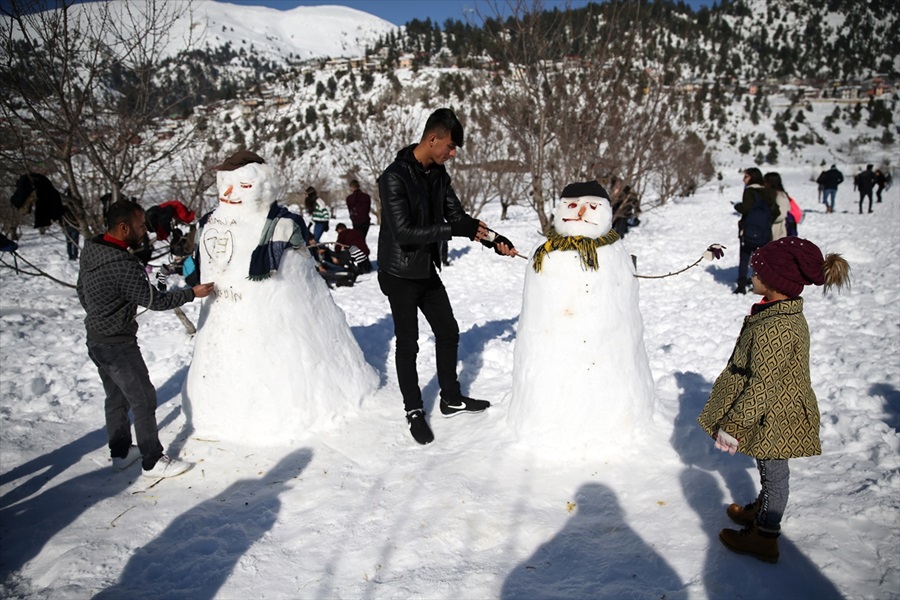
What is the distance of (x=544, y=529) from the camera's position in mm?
2262

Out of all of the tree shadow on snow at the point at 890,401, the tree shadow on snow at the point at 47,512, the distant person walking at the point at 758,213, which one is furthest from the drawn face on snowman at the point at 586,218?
the distant person walking at the point at 758,213

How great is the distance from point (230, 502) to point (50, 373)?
3.13 meters

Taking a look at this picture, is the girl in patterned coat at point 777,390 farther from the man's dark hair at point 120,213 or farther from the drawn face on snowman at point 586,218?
the man's dark hair at point 120,213

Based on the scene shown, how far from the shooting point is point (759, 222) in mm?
5980

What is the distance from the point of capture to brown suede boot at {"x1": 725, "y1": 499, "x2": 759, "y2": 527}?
2.18 meters

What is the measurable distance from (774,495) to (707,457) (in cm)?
72

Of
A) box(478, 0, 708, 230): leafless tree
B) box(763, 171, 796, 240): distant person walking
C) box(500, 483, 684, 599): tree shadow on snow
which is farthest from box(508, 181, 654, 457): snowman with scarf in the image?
box(478, 0, 708, 230): leafless tree

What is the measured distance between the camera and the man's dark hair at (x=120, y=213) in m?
2.66

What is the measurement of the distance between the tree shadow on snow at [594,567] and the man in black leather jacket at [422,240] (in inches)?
45.3

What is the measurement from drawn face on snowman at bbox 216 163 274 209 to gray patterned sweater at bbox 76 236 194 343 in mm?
657

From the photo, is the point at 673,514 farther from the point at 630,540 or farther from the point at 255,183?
the point at 255,183

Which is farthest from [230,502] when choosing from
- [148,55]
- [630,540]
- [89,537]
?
[148,55]

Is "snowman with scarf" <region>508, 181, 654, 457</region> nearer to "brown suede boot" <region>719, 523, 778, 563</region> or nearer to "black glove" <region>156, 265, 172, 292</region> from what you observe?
"brown suede boot" <region>719, 523, 778, 563</region>

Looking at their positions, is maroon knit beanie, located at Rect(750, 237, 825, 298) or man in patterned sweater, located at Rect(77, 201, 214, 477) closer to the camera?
maroon knit beanie, located at Rect(750, 237, 825, 298)
